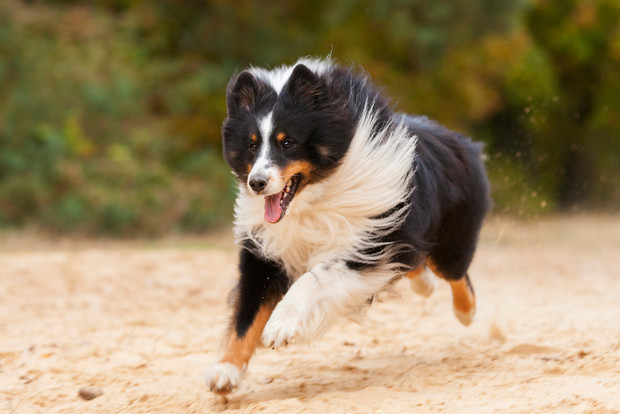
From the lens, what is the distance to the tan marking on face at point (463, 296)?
20.8 feet

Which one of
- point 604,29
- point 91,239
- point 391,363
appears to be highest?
point 604,29

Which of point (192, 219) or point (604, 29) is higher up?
point (604, 29)

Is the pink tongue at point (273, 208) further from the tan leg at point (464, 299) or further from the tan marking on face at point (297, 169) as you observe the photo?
the tan leg at point (464, 299)

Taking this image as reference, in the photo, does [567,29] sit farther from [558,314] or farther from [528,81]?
[558,314]

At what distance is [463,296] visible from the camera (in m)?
6.45

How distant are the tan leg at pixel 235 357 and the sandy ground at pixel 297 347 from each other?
0.14 meters

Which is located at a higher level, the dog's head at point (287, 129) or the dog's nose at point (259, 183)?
the dog's head at point (287, 129)

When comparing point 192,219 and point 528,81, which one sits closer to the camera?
point 192,219

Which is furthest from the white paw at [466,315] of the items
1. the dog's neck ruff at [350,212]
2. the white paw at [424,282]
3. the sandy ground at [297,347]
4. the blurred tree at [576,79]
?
the blurred tree at [576,79]

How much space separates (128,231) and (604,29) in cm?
1486

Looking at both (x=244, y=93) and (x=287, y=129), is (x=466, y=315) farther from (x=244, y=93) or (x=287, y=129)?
(x=244, y=93)

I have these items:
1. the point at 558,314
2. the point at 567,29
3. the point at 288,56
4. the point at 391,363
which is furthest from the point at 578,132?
the point at 391,363

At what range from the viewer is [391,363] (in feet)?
18.7

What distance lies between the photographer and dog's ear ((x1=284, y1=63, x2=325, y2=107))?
4.92 meters
